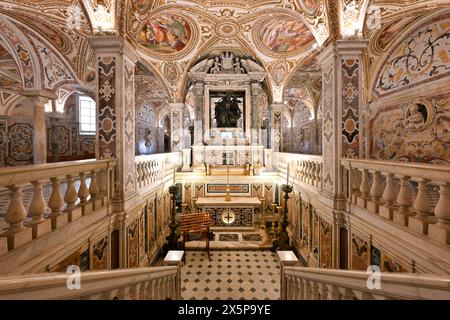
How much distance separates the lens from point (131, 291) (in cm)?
177

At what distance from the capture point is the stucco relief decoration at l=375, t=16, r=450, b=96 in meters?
6.30

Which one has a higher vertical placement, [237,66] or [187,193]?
[237,66]

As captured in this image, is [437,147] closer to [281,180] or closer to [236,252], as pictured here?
[281,180]

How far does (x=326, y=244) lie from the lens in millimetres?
4703

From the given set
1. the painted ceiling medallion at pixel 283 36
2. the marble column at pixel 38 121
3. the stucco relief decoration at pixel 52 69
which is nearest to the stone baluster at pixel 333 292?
the painted ceiling medallion at pixel 283 36

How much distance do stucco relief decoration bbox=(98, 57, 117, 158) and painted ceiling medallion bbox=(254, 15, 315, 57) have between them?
233 inches

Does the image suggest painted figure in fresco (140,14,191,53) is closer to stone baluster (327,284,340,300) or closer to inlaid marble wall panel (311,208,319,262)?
inlaid marble wall panel (311,208,319,262)

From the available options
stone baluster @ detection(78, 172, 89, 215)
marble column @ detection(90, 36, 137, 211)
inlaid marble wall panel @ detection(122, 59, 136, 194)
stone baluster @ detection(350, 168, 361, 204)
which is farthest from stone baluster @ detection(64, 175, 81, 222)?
stone baluster @ detection(350, 168, 361, 204)

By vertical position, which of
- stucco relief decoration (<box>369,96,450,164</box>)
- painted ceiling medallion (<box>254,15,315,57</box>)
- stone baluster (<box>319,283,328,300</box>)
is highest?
painted ceiling medallion (<box>254,15,315,57</box>)

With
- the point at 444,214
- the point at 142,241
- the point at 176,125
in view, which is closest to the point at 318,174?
the point at 444,214

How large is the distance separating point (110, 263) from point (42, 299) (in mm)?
3298

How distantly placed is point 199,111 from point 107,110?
268 inches

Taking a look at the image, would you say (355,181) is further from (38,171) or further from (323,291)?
(38,171)

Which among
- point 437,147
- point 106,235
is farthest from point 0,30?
point 437,147
